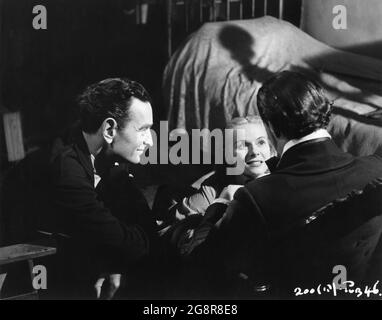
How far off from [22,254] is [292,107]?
44.3 inches

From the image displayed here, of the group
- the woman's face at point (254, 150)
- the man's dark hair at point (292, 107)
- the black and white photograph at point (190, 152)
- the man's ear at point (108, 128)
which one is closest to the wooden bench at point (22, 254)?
the black and white photograph at point (190, 152)

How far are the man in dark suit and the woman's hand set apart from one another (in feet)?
1.16

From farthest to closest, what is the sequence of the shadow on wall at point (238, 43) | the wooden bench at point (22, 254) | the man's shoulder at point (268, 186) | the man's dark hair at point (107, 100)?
1. the shadow on wall at point (238, 43)
2. the man's dark hair at point (107, 100)
3. the wooden bench at point (22, 254)
4. the man's shoulder at point (268, 186)

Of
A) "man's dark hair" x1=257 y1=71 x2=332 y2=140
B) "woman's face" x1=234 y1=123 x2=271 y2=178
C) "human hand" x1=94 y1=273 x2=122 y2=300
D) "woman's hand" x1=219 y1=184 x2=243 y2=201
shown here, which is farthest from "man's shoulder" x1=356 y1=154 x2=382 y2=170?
"human hand" x1=94 y1=273 x2=122 y2=300

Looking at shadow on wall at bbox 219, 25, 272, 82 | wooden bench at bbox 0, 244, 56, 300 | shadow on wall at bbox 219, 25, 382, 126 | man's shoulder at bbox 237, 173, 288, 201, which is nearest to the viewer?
man's shoulder at bbox 237, 173, 288, 201

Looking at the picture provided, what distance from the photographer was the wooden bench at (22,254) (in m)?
2.16

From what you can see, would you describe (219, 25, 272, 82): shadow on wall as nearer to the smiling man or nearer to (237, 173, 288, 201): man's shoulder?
the smiling man

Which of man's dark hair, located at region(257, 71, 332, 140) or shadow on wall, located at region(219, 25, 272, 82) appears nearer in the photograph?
man's dark hair, located at region(257, 71, 332, 140)

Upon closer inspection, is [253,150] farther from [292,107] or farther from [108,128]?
[108,128]

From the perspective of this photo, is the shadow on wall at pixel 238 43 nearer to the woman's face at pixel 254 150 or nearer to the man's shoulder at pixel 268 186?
the woman's face at pixel 254 150

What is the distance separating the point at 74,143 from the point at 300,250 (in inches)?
37.4

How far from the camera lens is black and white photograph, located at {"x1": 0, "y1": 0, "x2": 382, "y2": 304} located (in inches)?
73.4

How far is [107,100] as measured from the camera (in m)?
2.30

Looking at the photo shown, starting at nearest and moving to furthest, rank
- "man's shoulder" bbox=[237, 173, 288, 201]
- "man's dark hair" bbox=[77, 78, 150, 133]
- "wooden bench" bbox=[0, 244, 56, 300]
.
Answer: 1. "man's shoulder" bbox=[237, 173, 288, 201]
2. "wooden bench" bbox=[0, 244, 56, 300]
3. "man's dark hair" bbox=[77, 78, 150, 133]
